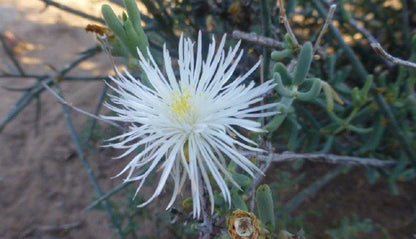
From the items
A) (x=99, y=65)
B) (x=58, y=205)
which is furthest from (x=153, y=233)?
(x=99, y=65)

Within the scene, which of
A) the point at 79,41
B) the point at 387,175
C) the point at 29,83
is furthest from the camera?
the point at 79,41

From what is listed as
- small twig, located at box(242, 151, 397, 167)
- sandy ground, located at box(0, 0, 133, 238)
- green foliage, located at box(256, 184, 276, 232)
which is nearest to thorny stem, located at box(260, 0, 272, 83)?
small twig, located at box(242, 151, 397, 167)

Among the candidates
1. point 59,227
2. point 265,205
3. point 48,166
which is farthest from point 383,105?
point 48,166

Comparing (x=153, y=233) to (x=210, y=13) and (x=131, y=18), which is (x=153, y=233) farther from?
(x=131, y=18)

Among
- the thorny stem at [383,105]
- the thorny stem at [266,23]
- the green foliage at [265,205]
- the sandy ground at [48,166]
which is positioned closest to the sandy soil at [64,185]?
the sandy ground at [48,166]

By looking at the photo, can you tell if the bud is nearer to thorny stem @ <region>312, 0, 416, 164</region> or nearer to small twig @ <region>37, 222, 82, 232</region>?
thorny stem @ <region>312, 0, 416, 164</region>

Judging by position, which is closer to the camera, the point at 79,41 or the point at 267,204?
the point at 267,204

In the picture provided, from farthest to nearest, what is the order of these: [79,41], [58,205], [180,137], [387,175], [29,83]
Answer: [79,41]
[29,83]
[58,205]
[387,175]
[180,137]

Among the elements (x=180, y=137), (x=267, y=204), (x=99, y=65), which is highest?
(x=99, y=65)

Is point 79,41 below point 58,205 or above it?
above
